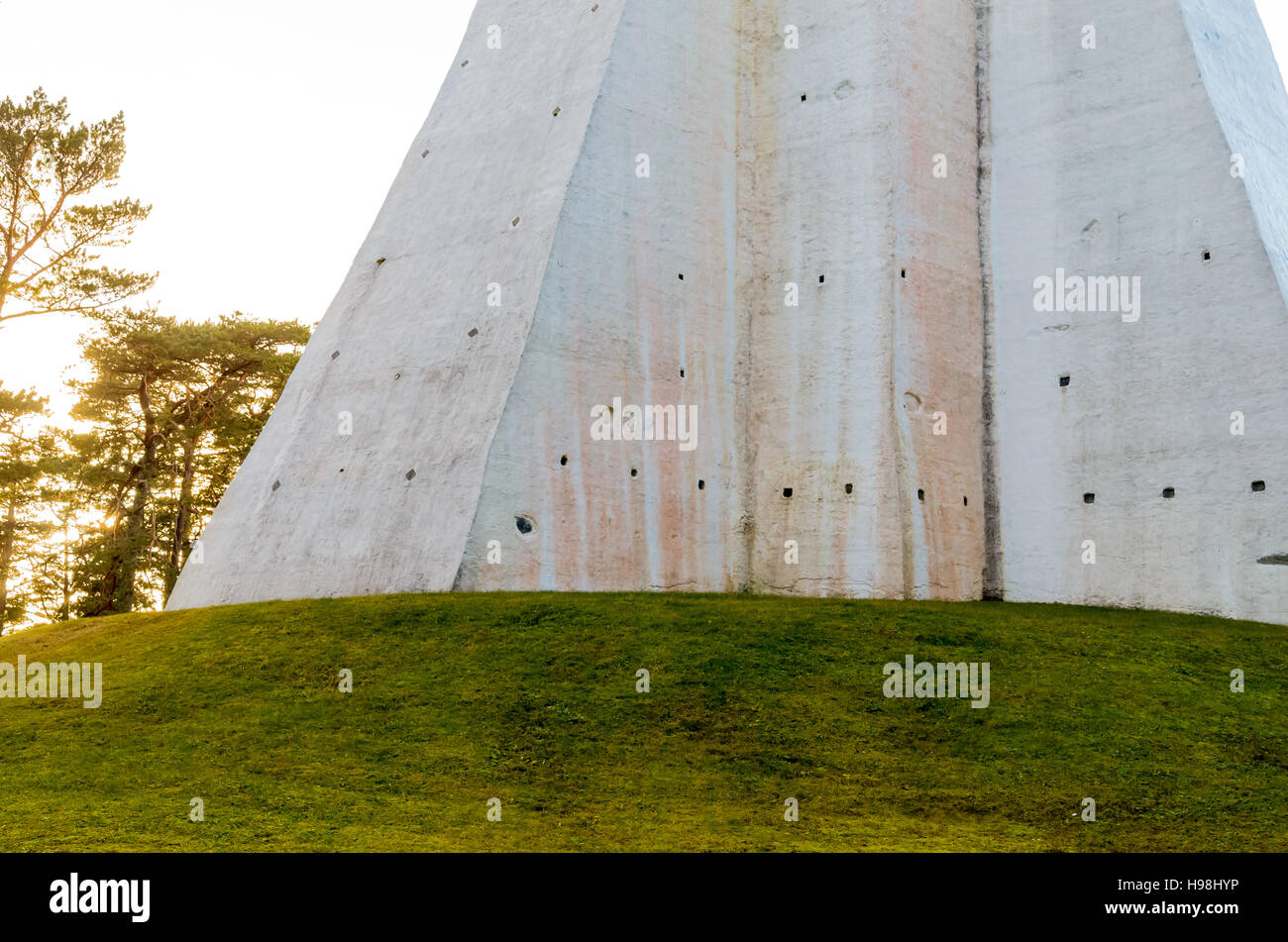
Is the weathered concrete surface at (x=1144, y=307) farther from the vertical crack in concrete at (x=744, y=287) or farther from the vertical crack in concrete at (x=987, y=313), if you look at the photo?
the vertical crack in concrete at (x=744, y=287)

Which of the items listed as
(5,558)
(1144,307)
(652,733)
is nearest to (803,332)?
(1144,307)

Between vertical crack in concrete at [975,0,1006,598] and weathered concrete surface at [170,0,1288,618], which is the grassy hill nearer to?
weathered concrete surface at [170,0,1288,618]

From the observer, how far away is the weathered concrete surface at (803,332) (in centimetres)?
2144

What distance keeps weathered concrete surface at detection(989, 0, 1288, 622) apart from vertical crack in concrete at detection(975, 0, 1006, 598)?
151 mm

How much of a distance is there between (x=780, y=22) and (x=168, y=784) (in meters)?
19.6

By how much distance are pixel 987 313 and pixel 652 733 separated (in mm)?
12727

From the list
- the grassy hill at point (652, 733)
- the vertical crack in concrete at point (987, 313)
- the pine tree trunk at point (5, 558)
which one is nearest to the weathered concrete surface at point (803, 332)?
the vertical crack in concrete at point (987, 313)

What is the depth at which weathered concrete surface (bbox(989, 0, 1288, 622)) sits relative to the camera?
809 inches

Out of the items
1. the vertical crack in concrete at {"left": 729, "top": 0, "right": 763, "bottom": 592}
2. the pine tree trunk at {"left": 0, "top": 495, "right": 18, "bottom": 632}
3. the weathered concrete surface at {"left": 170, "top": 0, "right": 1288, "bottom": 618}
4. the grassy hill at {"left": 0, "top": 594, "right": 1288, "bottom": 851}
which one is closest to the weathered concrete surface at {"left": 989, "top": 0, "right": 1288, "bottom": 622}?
the weathered concrete surface at {"left": 170, "top": 0, "right": 1288, "bottom": 618}

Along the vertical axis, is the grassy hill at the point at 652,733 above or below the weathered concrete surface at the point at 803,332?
below

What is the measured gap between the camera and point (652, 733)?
15141 mm

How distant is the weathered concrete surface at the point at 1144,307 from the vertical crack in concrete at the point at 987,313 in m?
0.15

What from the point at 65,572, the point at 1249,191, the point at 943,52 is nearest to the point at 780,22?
the point at 943,52
